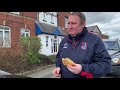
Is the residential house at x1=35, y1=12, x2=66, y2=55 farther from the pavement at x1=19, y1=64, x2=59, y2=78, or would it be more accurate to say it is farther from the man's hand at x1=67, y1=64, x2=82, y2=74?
the man's hand at x1=67, y1=64, x2=82, y2=74

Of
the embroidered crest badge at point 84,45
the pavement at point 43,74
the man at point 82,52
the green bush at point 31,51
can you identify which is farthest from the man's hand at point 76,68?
the green bush at point 31,51

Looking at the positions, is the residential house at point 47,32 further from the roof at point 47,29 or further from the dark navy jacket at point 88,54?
the dark navy jacket at point 88,54

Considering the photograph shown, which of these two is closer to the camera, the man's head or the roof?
the man's head

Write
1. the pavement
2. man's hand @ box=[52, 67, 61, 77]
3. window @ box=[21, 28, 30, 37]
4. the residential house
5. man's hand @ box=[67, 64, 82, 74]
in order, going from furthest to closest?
window @ box=[21, 28, 30, 37] < the residential house < the pavement < man's hand @ box=[52, 67, 61, 77] < man's hand @ box=[67, 64, 82, 74]

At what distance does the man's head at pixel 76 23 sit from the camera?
1289 mm

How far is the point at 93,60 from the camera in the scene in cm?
127

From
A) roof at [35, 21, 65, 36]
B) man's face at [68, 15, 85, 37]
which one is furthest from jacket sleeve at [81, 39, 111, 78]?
roof at [35, 21, 65, 36]

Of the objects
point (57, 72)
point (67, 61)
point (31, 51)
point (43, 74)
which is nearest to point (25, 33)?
point (31, 51)

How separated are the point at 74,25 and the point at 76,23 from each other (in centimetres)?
2

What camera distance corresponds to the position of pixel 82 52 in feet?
4.17

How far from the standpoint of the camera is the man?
124 centimetres
